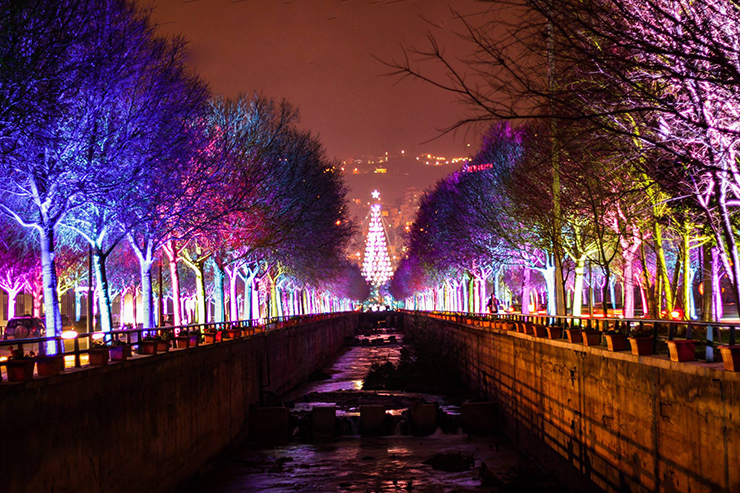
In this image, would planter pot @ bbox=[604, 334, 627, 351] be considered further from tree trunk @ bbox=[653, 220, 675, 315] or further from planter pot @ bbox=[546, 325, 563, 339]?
tree trunk @ bbox=[653, 220, 675, 315]

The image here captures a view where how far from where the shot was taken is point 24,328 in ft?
133

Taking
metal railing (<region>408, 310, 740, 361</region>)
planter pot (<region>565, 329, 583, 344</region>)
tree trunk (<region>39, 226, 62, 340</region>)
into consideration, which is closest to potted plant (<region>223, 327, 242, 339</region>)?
tree trunk (<region>39, 226, 62, 340</region>)

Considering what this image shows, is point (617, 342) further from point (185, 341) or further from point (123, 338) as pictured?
point (123, 338)

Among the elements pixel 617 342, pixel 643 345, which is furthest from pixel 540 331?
pixel 643 345

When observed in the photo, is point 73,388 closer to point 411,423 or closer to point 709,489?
point 709,489

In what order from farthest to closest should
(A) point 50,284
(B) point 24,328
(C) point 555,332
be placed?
1. (B) point 24,328
2. (C) point 555,332
3. (A) point 50,284

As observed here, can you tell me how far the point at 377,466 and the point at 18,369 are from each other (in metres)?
13.2

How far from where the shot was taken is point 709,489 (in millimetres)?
10047

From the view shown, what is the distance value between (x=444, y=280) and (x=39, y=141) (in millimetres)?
59231

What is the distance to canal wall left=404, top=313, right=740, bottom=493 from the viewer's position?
10000 mm

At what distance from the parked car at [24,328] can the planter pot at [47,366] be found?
103ft

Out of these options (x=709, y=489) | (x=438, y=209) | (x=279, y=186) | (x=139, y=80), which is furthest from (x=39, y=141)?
(x=438, y=209)

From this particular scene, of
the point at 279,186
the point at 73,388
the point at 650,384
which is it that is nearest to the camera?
the point at 73,388

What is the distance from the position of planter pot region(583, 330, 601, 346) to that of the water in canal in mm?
3668
